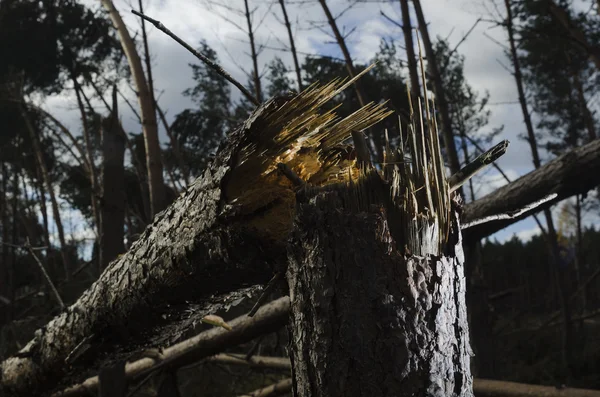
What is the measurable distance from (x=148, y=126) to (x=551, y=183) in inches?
132

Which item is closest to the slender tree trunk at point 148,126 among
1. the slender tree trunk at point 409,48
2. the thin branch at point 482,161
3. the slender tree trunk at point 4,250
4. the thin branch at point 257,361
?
the thin branch at point 257,361

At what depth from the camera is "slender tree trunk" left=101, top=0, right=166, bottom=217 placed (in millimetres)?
4387

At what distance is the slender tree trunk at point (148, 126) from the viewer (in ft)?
14.4

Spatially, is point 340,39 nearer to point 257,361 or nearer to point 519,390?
point 257,361

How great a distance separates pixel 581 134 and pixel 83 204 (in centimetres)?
1566

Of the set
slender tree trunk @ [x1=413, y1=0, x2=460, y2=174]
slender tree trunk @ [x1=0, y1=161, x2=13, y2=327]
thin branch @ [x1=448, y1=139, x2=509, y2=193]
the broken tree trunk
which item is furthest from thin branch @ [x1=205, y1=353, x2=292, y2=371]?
slender tree trunk @ [x1=0, y1=161, x2=13, y2=327]

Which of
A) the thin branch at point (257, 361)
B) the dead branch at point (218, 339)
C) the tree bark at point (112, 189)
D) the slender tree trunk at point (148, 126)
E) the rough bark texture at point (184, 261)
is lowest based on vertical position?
the thin branch at point (257, 361)

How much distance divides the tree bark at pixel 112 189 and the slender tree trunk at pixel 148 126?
1.02 metres

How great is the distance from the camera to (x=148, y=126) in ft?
15.1

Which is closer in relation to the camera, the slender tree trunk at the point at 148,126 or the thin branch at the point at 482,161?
the thin branch at the point at 482,161

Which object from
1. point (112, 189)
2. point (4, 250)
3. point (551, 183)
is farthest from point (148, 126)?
point (4, 250)

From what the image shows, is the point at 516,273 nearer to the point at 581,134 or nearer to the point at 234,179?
the point at 581,134

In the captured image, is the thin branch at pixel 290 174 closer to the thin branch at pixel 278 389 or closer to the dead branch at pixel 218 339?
the dead branch at pixel 218 339

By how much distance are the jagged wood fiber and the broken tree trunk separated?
153 mm
